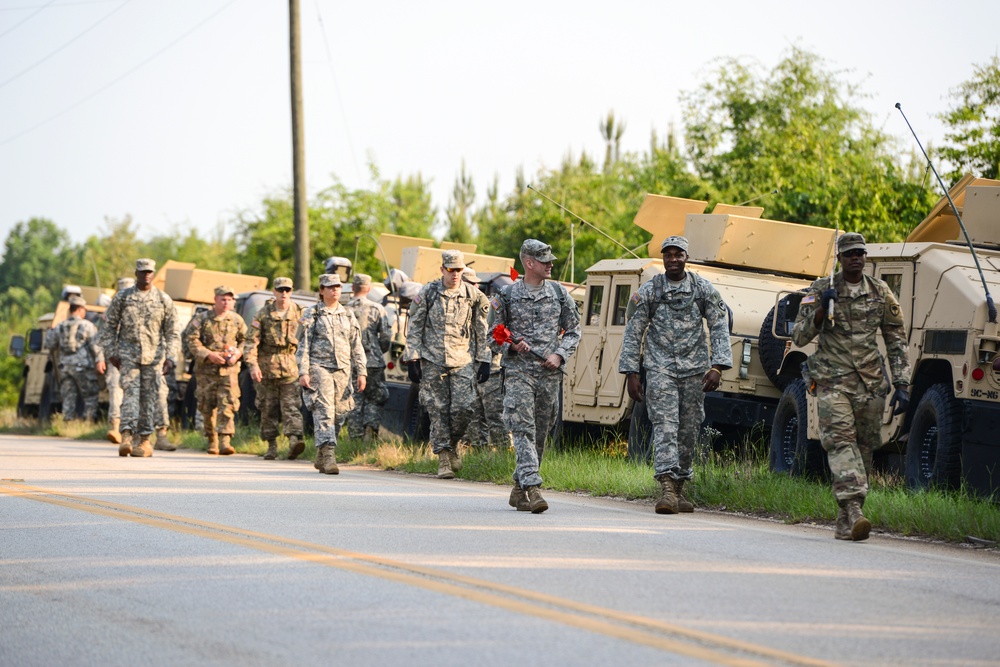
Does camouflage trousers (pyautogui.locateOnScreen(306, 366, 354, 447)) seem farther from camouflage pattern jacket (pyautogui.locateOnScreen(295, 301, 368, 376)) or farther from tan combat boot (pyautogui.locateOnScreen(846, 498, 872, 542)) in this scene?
tan combat boot (pyautogui.locateOnScreen(846, 498, 872, 542))

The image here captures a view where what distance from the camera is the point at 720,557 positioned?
8742 mm

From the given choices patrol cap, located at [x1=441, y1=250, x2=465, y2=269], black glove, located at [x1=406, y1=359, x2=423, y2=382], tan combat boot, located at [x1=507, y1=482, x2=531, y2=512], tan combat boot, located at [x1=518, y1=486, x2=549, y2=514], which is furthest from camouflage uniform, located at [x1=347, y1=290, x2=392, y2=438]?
tan combat boot, located at [x1=518, y1=486, x2=549, y2=514]

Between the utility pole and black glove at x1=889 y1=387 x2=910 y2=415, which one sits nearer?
black glove at x1=889 y1=387 x2=910 y2=415

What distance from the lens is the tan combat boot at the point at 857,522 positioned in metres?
9.96

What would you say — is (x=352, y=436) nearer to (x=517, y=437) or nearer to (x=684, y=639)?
(x=517, y=437)

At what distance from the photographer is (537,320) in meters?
12.0

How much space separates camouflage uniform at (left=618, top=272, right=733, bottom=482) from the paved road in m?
0.56

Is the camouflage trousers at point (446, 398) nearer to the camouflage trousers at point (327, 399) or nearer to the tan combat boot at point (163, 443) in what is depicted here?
the camouflage trousers at point (327, 399)

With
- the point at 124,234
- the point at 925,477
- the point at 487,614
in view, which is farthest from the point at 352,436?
the point at 124,234

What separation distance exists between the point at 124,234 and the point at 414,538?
6099 cm

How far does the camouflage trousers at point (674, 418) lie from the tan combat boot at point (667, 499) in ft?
0.17

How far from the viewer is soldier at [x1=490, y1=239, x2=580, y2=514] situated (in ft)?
38.7

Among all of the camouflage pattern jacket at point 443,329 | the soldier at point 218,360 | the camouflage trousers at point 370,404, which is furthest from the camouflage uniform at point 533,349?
the soldier at point 218,360

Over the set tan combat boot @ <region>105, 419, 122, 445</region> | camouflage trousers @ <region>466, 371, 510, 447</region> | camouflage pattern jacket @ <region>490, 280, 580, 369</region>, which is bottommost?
tan combat boot @ <region>105, 419, 122, 445</region>
